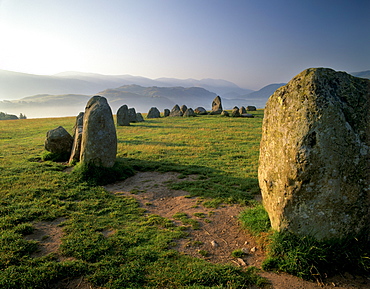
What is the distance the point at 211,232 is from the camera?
260 inches

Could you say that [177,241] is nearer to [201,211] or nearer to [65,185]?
[201,211]

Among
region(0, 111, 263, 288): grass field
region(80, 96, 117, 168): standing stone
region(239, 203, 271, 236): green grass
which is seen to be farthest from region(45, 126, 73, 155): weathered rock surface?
region(239, 203, 271, 236): green grass

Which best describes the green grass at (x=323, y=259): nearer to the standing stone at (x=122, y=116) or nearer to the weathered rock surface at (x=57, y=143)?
the weathered rock surface at (x=57, y=143)

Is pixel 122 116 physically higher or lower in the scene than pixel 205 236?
higher

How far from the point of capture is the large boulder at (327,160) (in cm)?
493

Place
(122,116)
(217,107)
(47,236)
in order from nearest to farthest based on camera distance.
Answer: (47,236) < (122,116) < (217,107)

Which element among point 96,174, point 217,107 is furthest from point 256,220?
point 217,107

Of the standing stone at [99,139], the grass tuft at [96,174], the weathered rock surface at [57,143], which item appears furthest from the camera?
the weathered rock surface at [57,143]

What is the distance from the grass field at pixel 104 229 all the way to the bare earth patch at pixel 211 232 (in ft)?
1.19

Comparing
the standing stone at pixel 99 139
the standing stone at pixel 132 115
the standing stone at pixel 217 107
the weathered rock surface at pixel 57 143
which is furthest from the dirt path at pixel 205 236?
the standing stone at pixel 217 107

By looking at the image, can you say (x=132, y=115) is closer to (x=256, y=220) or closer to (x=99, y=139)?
(x=99, y=139)

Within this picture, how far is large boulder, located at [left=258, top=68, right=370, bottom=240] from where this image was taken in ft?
16.2

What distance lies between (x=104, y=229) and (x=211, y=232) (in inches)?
117

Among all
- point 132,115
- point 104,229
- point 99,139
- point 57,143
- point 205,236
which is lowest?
point 205,236
